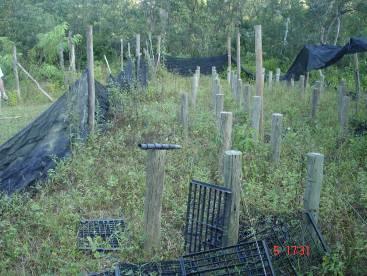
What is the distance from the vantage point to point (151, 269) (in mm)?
3258

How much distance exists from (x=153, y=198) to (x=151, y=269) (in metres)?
0.57

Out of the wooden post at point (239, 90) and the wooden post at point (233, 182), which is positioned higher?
the wooden post at point (239, 90)

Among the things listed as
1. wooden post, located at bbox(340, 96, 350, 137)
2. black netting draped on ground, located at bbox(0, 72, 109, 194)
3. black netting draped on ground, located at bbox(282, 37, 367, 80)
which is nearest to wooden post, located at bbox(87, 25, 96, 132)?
black netting draped on ground, located at bbox(0, 72, 109, 194)

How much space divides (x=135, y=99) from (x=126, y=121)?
52.9 inches

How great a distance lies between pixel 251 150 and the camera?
5625mm

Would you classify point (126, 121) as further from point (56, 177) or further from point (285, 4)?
point (285, 4)

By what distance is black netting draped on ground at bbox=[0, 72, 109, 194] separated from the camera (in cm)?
504

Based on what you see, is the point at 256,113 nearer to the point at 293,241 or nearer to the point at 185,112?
the point at 185,112

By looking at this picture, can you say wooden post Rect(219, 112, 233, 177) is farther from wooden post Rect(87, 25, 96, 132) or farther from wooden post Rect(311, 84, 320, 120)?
wooden post Rect(311, 84, 320, 120)

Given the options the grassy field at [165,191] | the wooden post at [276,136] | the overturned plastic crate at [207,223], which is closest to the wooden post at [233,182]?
the overturned plastic crate at [207,223]

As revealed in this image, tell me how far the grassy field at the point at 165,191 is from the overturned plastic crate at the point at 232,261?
1.57 ft

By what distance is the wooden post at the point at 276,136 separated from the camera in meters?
5.36

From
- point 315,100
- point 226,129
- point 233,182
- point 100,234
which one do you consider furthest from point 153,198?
point 315,100

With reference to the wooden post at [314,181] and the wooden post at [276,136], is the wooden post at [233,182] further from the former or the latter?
the wooden post at [276,136]
